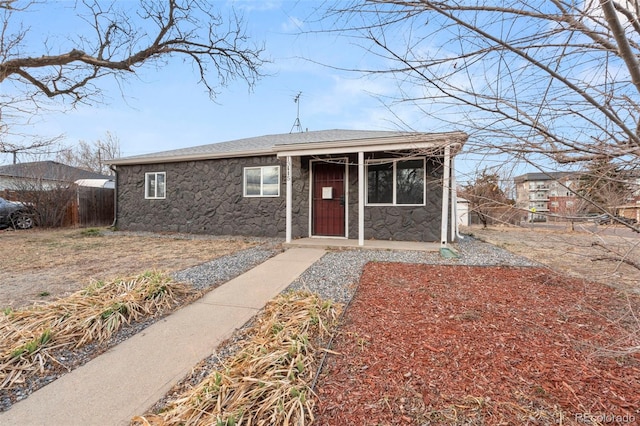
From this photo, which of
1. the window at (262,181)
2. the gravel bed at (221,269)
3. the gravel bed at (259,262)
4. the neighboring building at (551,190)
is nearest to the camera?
the neighboring building at (551,190)

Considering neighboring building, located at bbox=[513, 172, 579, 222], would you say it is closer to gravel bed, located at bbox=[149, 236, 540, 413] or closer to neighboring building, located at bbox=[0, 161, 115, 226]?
gravel bed, located at bbox=[149, 236, 540, 413]

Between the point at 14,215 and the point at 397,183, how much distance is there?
14.1 metres

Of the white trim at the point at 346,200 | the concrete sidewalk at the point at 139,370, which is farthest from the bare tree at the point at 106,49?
the concrete sidewalk at the point at 139,370

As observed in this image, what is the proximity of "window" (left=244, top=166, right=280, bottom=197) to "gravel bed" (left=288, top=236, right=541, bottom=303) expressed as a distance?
314 cm

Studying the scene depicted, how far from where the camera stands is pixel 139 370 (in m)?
2.05

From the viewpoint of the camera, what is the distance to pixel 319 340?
2.32m

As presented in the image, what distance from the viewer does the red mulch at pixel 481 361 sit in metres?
1.54

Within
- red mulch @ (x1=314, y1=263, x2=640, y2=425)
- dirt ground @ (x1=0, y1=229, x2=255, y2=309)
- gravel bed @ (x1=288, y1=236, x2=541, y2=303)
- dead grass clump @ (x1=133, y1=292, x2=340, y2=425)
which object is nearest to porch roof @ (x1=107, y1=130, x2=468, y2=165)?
red mulch @ (x1=314, y1=263, x2=640, y2=425)

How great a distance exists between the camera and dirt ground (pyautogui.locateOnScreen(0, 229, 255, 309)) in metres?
3.85

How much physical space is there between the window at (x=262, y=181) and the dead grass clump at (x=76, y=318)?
497 cm

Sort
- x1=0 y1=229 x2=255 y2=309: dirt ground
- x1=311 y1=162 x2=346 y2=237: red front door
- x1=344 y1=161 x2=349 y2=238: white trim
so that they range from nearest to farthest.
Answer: x1=0 y1=229 x2=255 y2=309: dirt ground, x1=344 y1=161 x2=349 y2=238: white trim, x1=311 y1=162 x2=346 y2=237: red front door

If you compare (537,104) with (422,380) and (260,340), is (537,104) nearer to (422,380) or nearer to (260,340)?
(422,380)

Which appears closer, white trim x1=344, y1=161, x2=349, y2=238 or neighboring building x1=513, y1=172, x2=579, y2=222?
neighboring building x1=513, y1=172, x2=579, y2=222

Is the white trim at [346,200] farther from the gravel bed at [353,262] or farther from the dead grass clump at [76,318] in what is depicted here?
the dead grass clump at [76,318]
